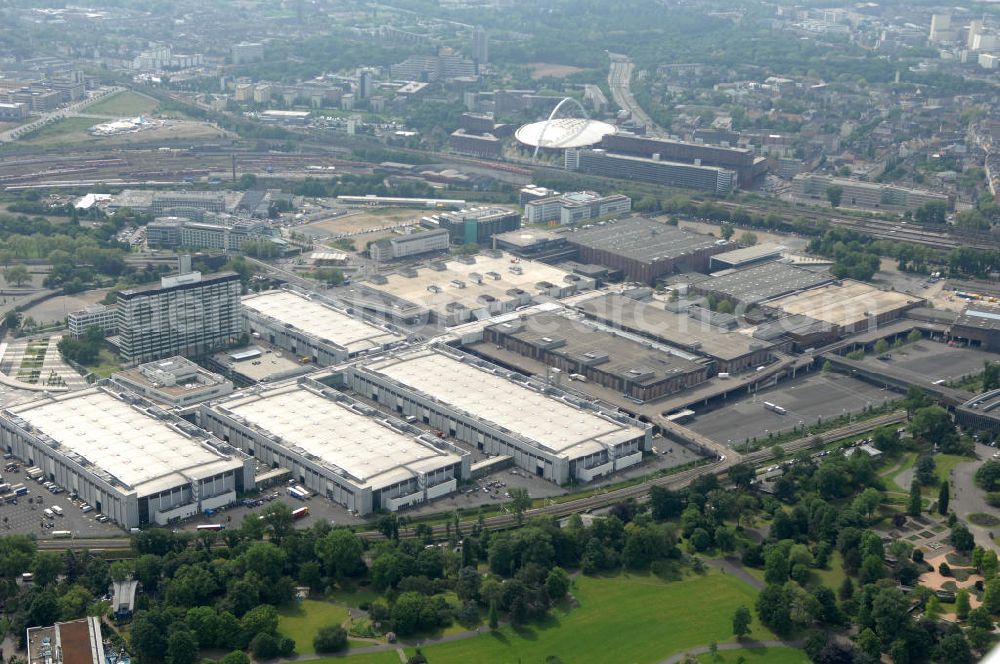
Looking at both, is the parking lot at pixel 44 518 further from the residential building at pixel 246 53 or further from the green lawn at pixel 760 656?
the residential building at pixel 246 53

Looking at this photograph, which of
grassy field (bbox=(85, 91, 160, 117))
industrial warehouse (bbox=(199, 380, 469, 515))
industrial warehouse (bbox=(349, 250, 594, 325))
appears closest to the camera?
industrial warehouse (bbox=(199, 380, 469, 515))

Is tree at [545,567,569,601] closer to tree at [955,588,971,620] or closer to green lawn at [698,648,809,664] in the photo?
green lawn at [698,648,809,664]

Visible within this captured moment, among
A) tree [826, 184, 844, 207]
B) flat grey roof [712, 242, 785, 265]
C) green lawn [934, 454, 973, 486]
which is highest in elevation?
tree [826, 184, 844, 207]

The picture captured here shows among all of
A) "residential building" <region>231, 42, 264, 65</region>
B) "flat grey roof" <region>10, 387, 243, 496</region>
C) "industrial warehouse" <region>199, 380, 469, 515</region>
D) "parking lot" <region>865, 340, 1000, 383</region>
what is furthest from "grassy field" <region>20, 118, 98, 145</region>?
"parking lot" <region>865, 340, 1000, 383</region>

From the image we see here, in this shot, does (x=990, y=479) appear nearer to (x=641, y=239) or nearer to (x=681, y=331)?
(x=681, y=331)

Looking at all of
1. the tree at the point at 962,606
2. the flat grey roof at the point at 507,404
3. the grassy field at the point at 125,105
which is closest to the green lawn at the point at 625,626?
the tree at the point at 962,606

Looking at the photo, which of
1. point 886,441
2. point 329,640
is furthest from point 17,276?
point 886,441
